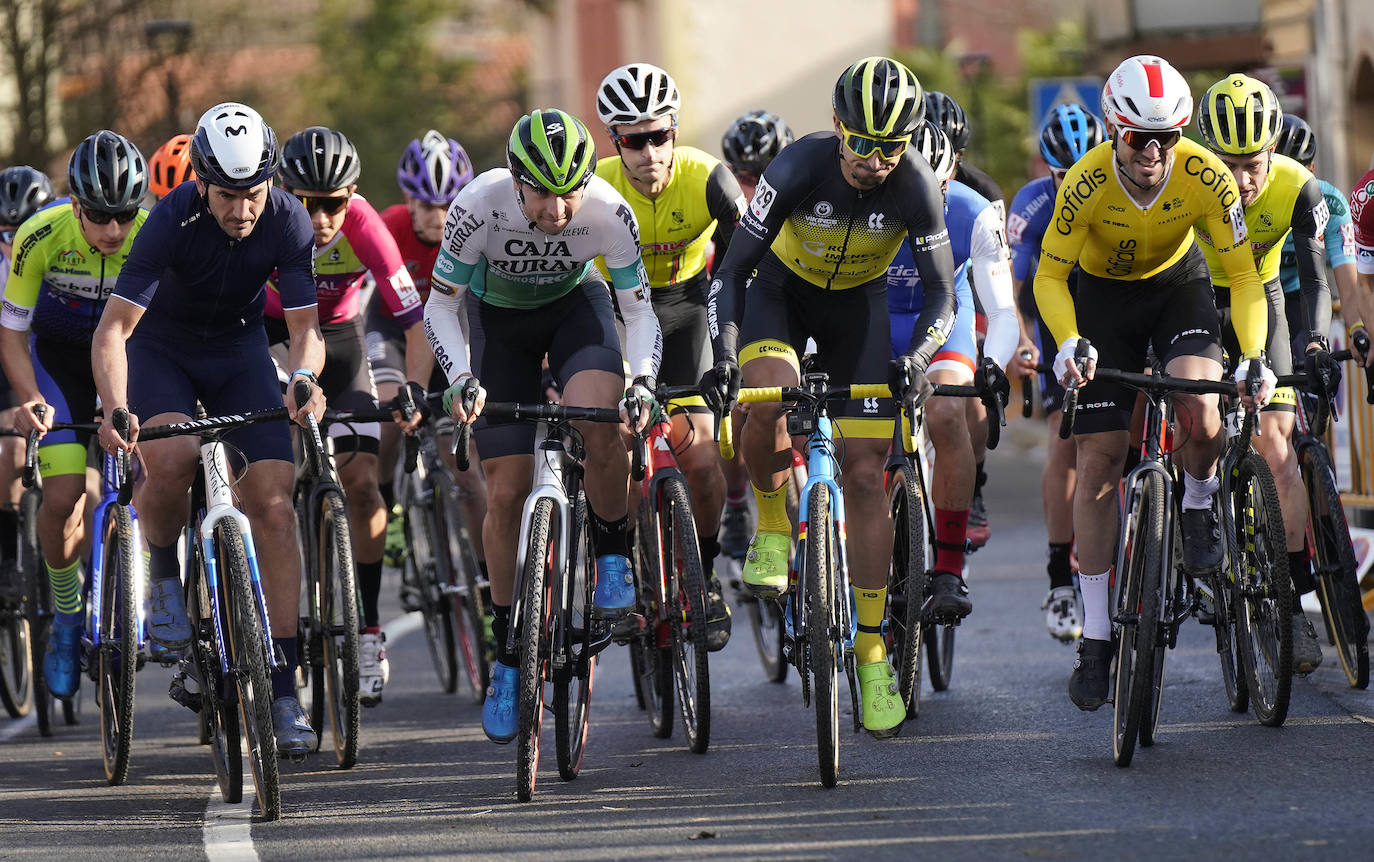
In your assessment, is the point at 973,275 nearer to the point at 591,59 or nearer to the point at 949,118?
the point at 949,118

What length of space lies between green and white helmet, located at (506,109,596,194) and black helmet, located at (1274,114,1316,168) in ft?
12.8

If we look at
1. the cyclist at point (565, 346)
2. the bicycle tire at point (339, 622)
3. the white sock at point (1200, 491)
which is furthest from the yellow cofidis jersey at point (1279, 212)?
the bicycle tire at point (339, 622)

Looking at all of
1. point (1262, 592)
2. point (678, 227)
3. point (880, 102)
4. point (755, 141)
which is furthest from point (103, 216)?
point (1262, 592)

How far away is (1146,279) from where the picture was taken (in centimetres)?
791

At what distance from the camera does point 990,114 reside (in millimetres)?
39594

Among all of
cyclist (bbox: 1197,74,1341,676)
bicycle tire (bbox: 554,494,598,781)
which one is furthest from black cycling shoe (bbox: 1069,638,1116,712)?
bicycle tire (bbox: 554,494,598,781)

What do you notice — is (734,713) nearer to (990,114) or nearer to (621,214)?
(621,214)

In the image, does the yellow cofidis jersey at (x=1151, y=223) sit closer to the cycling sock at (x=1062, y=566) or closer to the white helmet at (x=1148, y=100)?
the white helmet at (x=1148, y=100)

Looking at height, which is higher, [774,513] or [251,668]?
[774,513]

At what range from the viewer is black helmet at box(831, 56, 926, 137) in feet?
23.4

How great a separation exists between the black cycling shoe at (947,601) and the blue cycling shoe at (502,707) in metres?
1.93

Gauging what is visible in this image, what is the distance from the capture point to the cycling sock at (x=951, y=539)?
8594mm

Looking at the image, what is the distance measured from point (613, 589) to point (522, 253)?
128 centimetres

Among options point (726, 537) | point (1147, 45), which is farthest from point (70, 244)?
point (1147, 45)
